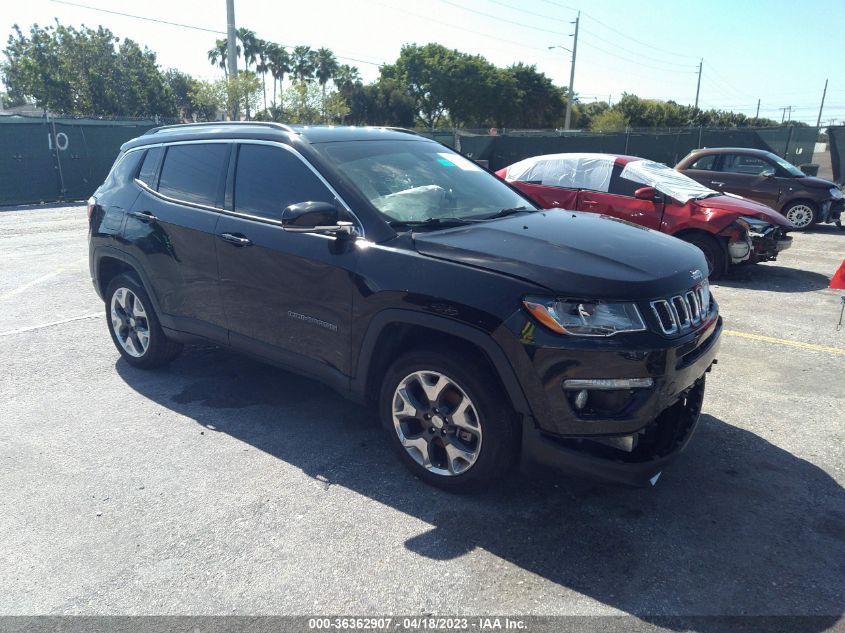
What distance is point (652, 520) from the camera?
10.3ft

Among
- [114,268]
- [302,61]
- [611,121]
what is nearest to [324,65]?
[302,61]

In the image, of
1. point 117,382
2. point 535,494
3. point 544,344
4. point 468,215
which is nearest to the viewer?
point 544,344

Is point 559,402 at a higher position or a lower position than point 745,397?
higher

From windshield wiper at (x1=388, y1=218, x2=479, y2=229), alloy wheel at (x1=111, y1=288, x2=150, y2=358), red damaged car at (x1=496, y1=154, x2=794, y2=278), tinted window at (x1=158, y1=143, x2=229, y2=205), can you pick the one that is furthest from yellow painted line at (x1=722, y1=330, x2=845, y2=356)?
alloy wheel at (x1=111, y1=288, x2=150, y2=358)

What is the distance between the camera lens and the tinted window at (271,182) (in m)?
3.78

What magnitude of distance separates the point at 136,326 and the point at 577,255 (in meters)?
3.61

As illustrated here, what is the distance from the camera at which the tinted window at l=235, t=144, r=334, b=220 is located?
3777 millimetres

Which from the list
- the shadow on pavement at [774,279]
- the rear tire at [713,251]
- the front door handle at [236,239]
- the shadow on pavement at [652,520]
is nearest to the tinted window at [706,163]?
the shadow on pavement at [774,279]

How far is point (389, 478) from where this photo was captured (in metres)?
3.54

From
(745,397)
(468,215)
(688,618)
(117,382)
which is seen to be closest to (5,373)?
(117,382)

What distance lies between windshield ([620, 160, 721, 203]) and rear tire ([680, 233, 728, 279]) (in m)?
0.50

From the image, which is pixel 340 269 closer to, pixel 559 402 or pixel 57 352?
pixel 559 402

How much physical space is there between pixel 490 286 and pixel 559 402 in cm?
61

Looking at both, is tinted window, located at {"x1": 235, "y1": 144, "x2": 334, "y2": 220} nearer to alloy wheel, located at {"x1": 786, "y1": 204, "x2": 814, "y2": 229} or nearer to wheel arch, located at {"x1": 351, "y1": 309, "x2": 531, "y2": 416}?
wheel arch, located at {"x1": 351, "y1": 309, "x2": 531, "y2": 416}
